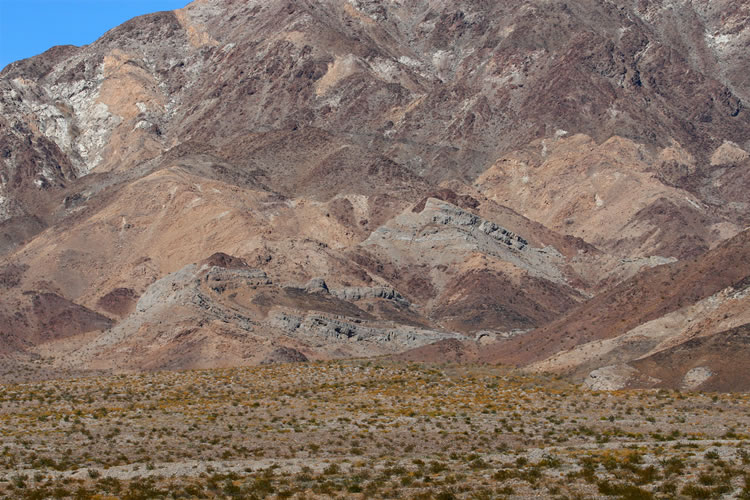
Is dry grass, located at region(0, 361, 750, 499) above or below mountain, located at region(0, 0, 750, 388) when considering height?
below

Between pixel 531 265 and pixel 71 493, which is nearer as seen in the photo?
pixel 71 493

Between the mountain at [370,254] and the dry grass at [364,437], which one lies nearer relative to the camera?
the dry grass at [364,437]

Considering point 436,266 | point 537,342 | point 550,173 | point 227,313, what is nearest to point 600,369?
point 537,342

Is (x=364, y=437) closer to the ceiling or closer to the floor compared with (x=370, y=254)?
closer to the floor

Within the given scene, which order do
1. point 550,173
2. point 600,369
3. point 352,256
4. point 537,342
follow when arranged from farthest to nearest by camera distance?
point 550,173
point 352,256
point 537,342
point 600,369

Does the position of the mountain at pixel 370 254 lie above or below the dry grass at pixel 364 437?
above

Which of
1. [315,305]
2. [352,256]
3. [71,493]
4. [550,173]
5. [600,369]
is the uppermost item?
[550,173]

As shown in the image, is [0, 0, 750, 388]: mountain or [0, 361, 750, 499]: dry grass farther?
[0, 0, 750, 388]: mountain

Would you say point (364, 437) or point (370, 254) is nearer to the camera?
point (364, 437)

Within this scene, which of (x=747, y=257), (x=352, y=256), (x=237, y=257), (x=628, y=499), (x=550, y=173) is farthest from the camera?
(x=550, y=173)

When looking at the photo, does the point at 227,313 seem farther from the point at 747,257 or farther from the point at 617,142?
the point at 617,142

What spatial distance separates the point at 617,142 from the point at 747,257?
119m

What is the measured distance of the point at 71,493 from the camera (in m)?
27.9

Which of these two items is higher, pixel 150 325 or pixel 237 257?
pixel 237 257
